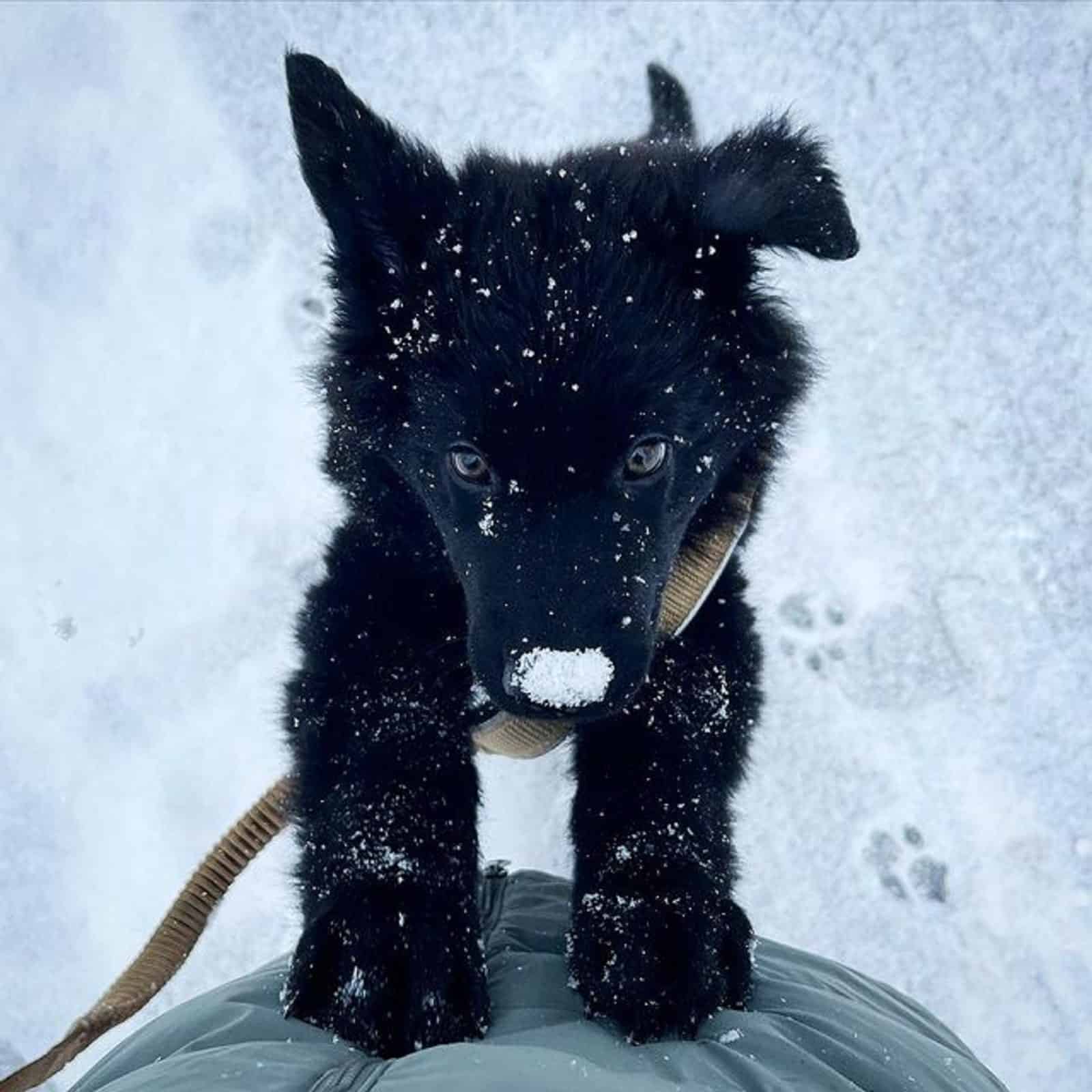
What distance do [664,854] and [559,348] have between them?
81cm

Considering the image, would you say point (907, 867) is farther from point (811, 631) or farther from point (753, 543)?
point (753, 543)

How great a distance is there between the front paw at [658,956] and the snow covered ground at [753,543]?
1266 mm

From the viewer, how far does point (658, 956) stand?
1.64 meters

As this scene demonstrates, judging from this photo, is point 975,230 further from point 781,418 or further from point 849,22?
point 781,418

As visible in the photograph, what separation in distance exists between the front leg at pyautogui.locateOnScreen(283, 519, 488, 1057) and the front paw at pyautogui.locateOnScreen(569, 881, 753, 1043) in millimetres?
168

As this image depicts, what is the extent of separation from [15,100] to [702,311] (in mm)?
2577

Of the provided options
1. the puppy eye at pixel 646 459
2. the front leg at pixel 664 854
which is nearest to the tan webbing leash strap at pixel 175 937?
the front leg at pixel 664 854

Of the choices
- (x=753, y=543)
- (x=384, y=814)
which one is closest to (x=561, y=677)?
(x=384, y=814)

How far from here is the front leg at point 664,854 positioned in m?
1.62

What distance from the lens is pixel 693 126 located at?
315 cm

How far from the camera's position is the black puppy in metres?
1.64

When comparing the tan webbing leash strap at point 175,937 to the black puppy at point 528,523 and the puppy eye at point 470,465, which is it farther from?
the puppy eye at point 470,465

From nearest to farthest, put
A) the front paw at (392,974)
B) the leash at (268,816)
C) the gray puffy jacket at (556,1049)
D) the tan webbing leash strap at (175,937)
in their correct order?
the gray puffy jacket at (556,1049)
the front paw at (392,974)
the tan webbing leash strap at (175,937)
the leash at (268,816)

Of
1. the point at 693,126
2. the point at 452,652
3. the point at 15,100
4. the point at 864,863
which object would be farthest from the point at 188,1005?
the point at 15,100
